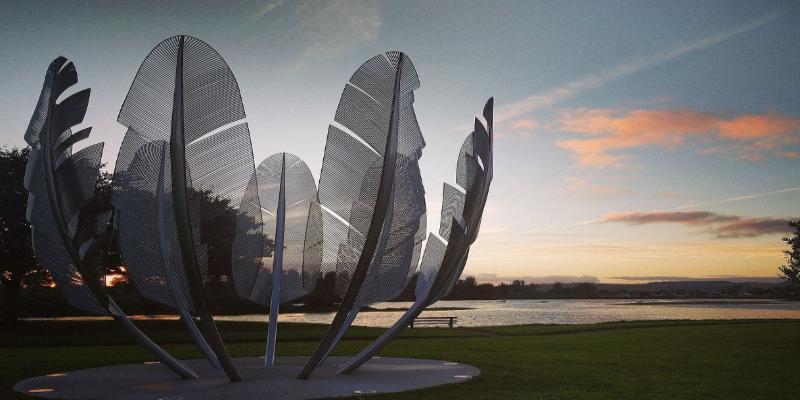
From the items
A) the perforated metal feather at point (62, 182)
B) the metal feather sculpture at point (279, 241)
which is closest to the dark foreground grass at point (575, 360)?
the perforated metal feather at point (62, 182)

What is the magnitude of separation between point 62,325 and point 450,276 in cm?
2818

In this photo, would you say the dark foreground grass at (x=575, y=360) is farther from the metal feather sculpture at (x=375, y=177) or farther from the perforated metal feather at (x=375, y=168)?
the perforated metal feather at (x=375, y=168)

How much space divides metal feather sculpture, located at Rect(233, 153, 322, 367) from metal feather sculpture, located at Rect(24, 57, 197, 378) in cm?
271

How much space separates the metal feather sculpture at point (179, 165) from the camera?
1031 centimetres

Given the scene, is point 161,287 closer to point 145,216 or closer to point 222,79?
point 145,216

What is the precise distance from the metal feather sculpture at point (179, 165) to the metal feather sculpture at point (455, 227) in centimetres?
329

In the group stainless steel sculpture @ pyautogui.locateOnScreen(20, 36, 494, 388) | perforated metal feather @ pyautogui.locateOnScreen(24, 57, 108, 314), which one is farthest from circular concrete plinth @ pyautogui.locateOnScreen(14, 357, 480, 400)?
A: perforated metal feather @ pyautogui.locateOnScreen(24, 57, 108, 314)

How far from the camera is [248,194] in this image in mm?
12930

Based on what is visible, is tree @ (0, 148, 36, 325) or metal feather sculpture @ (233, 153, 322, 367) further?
tree @ (0, 148, 36, 325)

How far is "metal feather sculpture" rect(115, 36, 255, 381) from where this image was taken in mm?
10312

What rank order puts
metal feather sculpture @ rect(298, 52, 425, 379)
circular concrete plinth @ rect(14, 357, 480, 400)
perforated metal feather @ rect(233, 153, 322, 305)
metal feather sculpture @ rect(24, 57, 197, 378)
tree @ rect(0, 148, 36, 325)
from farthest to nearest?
Result: tree @ rect(0, 148, 36, 325), perforated metal feather @ rect(233, 153, 322, 305), metal feather sculpture @ rect(298, 52, 425, 379), metal feather sculpture @ rect(24, 57, 197, 378), circular concrete plinth @ rect(14, 357, 480, 400)

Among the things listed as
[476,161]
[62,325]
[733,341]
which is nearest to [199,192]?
[476,161]

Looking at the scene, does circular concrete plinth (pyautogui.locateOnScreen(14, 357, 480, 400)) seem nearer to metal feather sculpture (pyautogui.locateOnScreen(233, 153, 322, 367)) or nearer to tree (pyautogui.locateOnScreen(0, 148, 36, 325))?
metal feather sculpture (pyautogui.locateOnScreen(233, 153, 322, 367))

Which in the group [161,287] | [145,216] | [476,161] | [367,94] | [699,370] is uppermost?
[367,94]
